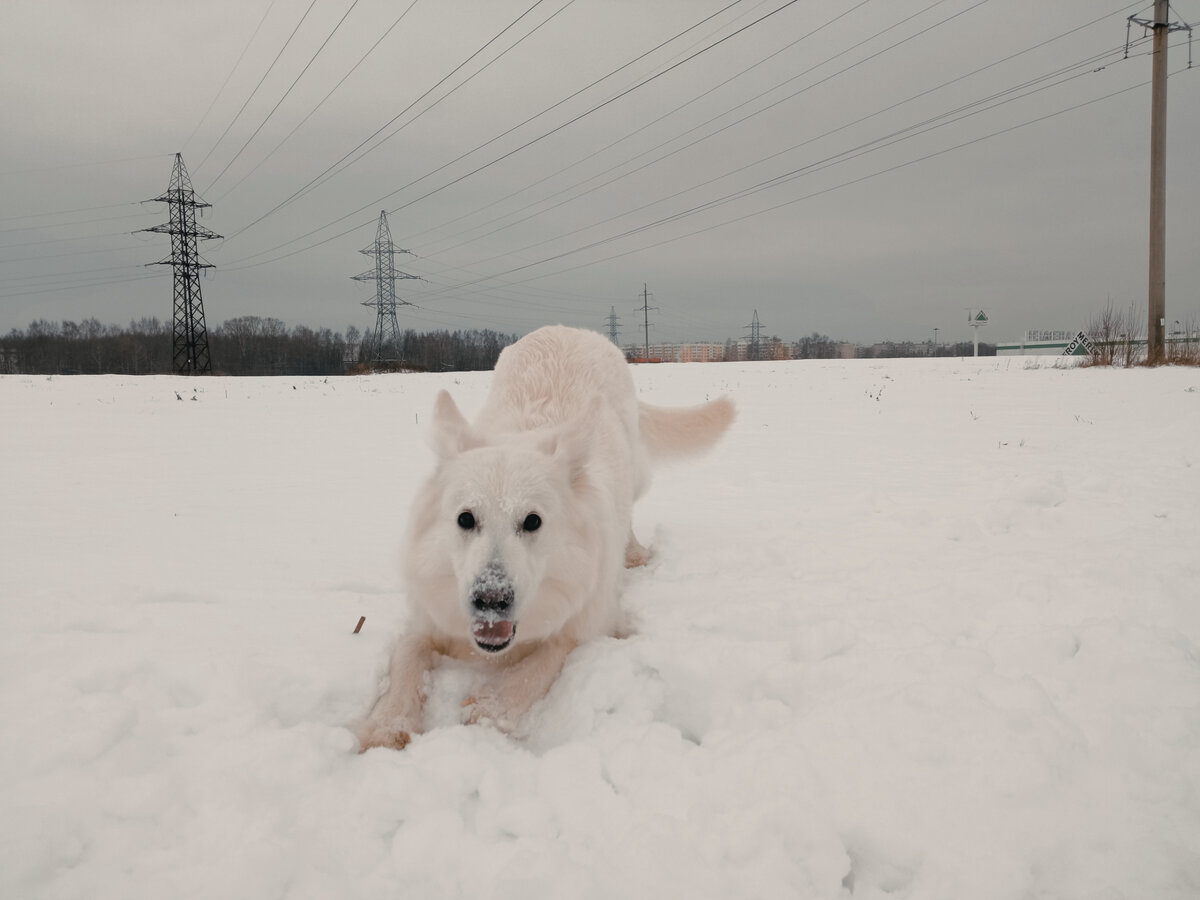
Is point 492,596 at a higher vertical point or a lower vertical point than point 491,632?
higher

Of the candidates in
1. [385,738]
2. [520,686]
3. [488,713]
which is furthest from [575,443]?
[385,738]

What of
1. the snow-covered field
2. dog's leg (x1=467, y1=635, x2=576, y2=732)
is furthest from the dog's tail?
dog's leg (x1=467, y1=635, x2=576, y2=732)

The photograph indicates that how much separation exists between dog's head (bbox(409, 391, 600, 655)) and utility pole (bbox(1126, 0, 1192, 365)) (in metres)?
18.5

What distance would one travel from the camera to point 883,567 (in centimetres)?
354

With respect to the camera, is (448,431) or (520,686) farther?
(448,431)

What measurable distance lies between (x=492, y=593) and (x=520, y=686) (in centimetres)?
51

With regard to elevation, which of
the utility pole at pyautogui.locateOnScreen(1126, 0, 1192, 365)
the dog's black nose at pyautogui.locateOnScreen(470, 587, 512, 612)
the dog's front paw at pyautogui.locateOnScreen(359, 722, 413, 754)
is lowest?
the dog's front paw at pyautogui.locateOnScreen(359, 722, 413, 754)

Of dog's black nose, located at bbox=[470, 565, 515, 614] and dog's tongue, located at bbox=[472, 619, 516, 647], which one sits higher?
dog's black nose, located at bbox=[470, 565, 515, 614]

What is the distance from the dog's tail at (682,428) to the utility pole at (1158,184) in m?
16.1

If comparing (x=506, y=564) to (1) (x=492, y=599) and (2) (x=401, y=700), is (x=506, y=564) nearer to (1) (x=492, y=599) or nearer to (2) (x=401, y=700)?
(1) (x=492, y=599)

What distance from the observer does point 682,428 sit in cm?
506

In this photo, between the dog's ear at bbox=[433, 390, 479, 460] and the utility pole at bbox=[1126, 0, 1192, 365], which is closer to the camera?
the dog's ear at bbox=[433, 390, 479, 460]

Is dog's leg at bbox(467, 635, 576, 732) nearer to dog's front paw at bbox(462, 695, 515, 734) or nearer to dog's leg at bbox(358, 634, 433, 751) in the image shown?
dog's front paw at bbox(462, 695, 515, 734)

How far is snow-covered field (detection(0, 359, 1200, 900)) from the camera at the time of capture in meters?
1.52
